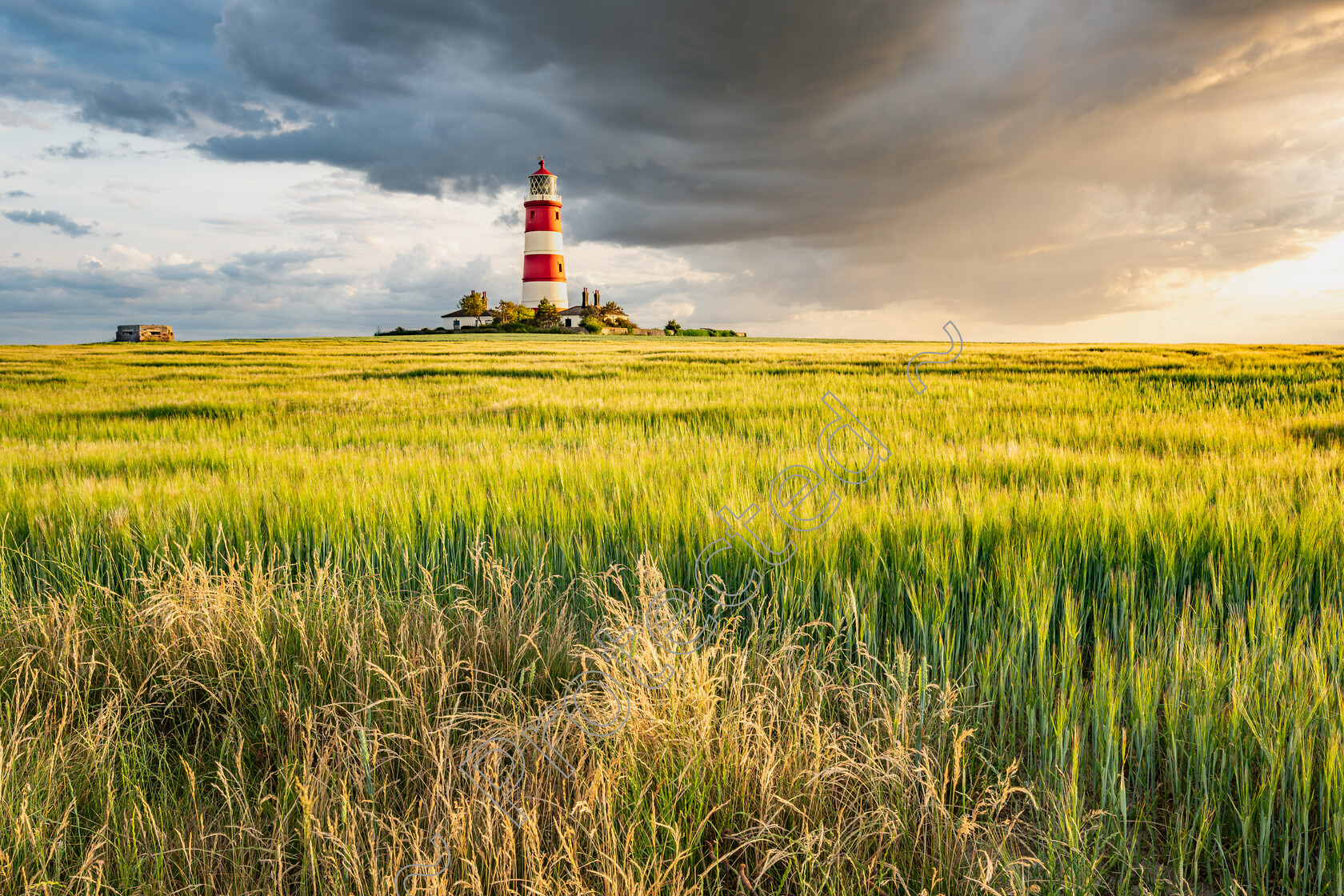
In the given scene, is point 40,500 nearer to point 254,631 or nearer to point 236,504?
point 236,504

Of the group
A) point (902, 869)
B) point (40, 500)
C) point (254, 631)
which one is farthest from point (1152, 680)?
point (40, 500)

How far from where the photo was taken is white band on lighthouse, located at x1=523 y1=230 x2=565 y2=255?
66.8 m

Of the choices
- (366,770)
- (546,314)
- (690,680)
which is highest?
(546,314)

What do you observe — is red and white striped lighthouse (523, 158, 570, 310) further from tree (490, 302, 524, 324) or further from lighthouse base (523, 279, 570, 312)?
tree (490, 302, 524, 324)

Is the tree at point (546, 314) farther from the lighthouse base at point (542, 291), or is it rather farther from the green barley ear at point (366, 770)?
the green barley ear at point (366, 770)

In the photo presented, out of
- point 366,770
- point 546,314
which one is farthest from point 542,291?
point 366,770

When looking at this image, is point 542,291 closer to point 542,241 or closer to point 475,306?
point 542,241

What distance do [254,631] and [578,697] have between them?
1.11 meters

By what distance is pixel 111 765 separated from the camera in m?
1.48

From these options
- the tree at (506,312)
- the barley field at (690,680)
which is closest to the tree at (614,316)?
the tree at (506,312)

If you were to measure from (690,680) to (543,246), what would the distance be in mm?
70772

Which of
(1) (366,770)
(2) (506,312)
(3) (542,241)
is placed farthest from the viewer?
(2) (506,312)

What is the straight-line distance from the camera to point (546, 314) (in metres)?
68.1

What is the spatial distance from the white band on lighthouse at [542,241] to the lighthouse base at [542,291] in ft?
10.0
